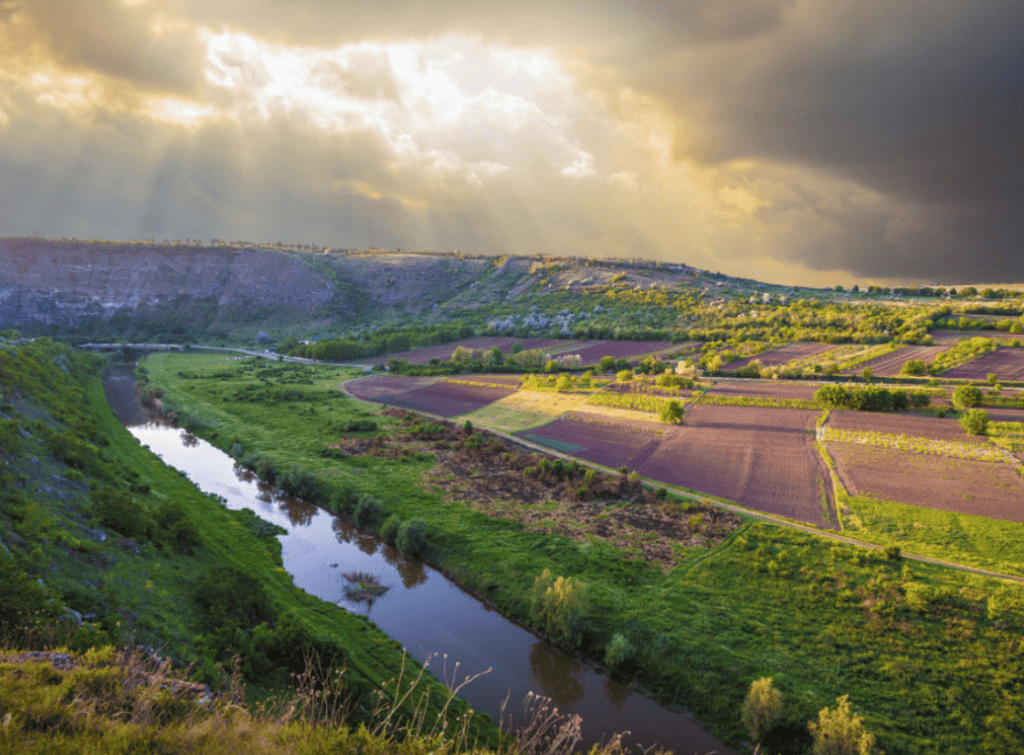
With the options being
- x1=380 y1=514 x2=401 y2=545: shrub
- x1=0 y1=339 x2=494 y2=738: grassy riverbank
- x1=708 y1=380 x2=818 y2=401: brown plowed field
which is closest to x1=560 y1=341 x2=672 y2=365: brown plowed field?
x1=708 y1=380 x2=818 y2=401: brown plowed field

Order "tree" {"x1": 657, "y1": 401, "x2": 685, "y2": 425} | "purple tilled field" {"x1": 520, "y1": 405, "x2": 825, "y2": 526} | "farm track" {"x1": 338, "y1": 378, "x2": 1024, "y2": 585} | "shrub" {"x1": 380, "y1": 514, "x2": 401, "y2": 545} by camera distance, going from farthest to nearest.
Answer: "tree" {"x1": 657, "y1": 401, "x2": 685, "y2": 425} → "purple tilled field" {"x1": 520, "y1": 405, "x2": 825, "y2": 526} → "shrub" {"x1": 380, "y1": 514, "x2": 401, "y2": 545} → "farm track" {"x1": 338, "y1": 378, "x2": 1024, "y2": 585}

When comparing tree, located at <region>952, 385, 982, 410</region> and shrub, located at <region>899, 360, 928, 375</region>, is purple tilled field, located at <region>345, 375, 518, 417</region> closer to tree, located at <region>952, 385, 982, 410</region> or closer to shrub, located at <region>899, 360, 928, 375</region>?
tree, located at <region>952, 385, 982, 410</region>

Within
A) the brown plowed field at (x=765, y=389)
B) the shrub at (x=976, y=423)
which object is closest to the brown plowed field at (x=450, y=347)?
the brown plowed field at (x=765, y=389)

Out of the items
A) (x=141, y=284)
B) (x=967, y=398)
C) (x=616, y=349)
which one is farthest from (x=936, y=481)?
(x=141, y=284)

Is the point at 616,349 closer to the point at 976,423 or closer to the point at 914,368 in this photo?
the point at 914,368

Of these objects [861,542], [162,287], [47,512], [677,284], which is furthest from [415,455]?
[162,287]

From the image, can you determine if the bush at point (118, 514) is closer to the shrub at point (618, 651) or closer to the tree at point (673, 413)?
the shrub at point (618, 651)

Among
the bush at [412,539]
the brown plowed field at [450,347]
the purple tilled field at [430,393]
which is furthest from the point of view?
the brown plowed field at [450,347]
